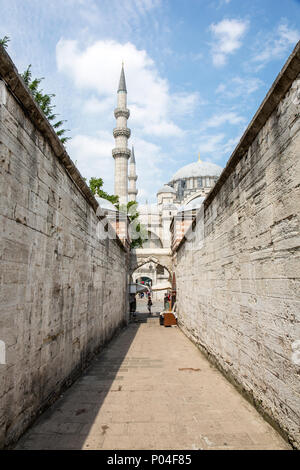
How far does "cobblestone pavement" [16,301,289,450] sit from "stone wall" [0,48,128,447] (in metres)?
0.28

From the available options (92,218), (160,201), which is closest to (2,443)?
(92,218)

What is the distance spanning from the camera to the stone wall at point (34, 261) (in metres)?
2.49

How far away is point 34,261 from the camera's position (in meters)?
3.10

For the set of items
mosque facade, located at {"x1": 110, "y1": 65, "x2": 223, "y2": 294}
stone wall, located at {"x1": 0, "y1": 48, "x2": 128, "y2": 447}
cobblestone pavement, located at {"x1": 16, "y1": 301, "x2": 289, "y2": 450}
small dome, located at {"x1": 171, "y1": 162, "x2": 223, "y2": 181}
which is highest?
small dome, located at {"x1": 171, "y1": 162, "x2": 223, "y2": 181}

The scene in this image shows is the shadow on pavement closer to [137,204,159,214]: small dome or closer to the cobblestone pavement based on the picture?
the cobblestone pavement

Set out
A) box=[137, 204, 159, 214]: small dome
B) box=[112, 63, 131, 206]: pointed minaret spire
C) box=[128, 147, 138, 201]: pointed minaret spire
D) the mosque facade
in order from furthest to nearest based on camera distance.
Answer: box=[137, 204, 159, 214]: small dome, box=[128, 147, 138, 201]: pointed minaret spire, box=[112, 63, 131, 206]: pointed minaret spire, the mosque facade

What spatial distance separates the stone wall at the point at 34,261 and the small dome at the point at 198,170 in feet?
179

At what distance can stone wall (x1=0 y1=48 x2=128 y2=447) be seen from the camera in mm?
2492

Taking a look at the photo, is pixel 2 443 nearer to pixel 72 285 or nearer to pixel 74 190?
pixel 72 285

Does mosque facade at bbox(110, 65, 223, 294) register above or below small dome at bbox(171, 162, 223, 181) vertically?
below

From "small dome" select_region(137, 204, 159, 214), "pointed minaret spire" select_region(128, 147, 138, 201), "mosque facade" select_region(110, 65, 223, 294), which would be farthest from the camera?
"small dome" select_region(137, 204, 159, 214)

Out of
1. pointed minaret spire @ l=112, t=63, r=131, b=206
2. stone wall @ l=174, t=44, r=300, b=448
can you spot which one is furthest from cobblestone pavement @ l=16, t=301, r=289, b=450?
pointed minaret spire @ l=112, t=63, r=131, b=206

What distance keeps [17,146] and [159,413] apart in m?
3.32

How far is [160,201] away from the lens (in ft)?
179
